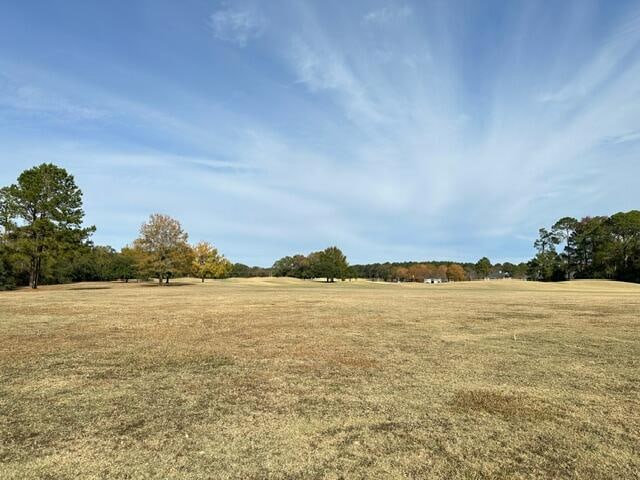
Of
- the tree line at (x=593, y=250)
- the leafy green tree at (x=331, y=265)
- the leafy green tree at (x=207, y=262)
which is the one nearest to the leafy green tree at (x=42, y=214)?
the leafy green tree at (x=207, y=262)

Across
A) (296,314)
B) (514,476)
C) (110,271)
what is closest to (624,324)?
(296,314)

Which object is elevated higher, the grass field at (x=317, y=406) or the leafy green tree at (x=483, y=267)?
the leafy green tree at (x=483, y=267)

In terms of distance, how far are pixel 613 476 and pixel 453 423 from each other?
166 cm

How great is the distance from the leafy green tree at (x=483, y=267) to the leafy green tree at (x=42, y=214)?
6035 inches

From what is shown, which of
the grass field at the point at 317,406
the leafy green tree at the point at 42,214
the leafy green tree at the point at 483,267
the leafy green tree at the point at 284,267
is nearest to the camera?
the grass field at the point at 317,406

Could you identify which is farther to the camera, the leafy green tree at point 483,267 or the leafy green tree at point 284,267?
the leafy green tree at point 483,267

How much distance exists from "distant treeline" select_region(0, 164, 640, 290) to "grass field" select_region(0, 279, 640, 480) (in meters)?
33.3

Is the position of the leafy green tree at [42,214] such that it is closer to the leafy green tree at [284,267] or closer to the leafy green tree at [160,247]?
the leafy green tree at [160,247]

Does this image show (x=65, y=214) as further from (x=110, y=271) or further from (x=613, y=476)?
(x=613, y=476)

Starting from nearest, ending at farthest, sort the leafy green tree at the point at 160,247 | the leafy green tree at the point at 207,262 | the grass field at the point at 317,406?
the grass field at the point at 317,406 < the leafy green tree at the point at 160,247 < the leafy green tree at the point at 207,262

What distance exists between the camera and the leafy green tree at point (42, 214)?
38.4m

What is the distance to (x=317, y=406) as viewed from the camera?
18.5 ft

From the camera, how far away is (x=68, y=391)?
20.5ft

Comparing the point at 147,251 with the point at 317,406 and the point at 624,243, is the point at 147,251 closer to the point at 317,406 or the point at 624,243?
the point at 317,406
